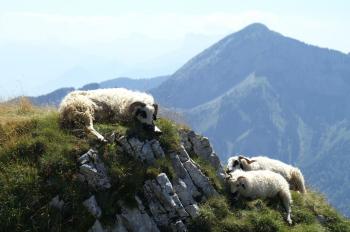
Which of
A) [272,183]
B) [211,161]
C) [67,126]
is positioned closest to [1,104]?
[67,126]

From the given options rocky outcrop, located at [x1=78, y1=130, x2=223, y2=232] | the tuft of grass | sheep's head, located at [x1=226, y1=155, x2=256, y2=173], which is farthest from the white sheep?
sheep's head, located at [x1=226, y1=155, x2=256, y2=173]

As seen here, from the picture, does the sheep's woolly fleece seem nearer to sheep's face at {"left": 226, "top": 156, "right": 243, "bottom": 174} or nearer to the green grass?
sheep's face at {"left": 226, "top": 156, "right": 243, "bottom": 174}

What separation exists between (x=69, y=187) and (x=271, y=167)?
11481mm

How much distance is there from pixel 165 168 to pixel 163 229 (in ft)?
7.45

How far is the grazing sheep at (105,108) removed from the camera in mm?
17312

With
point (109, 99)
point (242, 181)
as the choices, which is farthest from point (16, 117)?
point (242, 181)

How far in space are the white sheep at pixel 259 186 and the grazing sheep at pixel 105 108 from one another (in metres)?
3.53

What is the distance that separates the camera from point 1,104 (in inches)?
836

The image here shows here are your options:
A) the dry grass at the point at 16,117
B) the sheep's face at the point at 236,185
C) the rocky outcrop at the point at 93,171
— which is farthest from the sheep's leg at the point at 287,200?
the dry grass at the point at 16,117

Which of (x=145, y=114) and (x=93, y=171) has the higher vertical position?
(x=145, y=114)

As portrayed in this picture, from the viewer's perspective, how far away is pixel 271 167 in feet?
76.3

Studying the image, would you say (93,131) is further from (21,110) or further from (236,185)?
(236,185)

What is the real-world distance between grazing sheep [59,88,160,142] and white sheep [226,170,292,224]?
3529mm

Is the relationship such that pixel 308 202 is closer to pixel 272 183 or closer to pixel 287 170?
pixel 272 183
